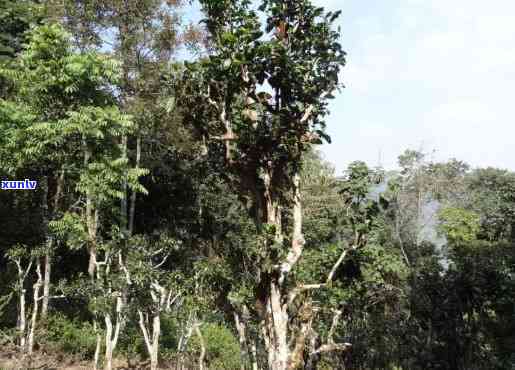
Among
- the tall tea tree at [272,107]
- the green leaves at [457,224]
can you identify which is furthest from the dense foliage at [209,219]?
the green leaves at [457,224]

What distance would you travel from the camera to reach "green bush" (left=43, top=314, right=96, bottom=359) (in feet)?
28.8

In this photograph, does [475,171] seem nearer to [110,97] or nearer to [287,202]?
[110,97]

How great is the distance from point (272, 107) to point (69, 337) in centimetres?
759

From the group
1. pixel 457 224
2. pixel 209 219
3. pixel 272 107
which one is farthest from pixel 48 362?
pixel 457 224

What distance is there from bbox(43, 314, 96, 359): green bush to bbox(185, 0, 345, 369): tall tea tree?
254 inches

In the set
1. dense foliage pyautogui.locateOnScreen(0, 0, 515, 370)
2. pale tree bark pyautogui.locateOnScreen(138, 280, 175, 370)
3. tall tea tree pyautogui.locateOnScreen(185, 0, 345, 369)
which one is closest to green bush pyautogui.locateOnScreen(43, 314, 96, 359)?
dense foliage pyautogui.locateOnScreen(0, 0, 515, 370)

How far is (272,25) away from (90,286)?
4.81 meters

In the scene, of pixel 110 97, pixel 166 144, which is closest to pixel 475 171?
pixel 166 144

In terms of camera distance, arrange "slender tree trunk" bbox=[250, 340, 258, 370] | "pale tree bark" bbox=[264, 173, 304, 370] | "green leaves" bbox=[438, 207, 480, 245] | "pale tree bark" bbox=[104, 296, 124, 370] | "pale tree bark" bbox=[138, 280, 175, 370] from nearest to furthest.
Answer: "pale tree bark" bbox=[264, 173, 304, 370] < "slender tree trunk" bbox=[250, 340, 258, 370] < "pale tree bark" bbox=[138, 280, 175, 370] < "pale tree bark" bbox=[104, 296, 124, 370] < "green leaves" bbox=[438, 207, 480, 245]

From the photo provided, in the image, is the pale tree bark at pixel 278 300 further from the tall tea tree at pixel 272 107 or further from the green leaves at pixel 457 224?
the green leaves at pixel 457 224

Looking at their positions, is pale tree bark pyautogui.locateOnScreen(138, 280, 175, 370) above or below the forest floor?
above

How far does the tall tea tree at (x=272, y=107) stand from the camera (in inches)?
140

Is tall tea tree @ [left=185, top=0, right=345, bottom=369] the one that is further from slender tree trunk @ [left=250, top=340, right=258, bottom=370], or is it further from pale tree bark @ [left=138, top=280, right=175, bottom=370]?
pale tree bark @ [left=138, top=280, right=175, bottom=370]

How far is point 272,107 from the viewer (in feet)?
12.4
